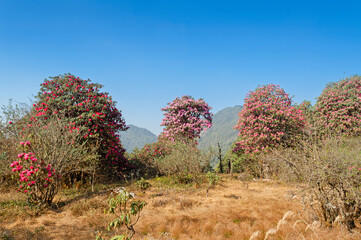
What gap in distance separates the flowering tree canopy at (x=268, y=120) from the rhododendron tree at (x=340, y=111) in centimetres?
225

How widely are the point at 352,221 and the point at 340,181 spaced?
1326 millimetres

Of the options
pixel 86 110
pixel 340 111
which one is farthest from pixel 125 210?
pixel 340 111

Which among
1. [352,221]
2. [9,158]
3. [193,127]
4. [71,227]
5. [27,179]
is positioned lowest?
[71,227]

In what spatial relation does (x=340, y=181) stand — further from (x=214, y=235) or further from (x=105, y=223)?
(x=105, y=223)

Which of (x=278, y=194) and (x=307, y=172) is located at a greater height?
(x=307, y=172)

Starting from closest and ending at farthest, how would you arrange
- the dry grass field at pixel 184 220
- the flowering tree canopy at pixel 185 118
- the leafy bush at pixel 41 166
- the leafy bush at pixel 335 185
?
the leafy bush at pixel 335 185
the dry grass field at pixel 184 220
the leafy bush at pixel 41 166
the flowering tree canopy at pixel 185 118

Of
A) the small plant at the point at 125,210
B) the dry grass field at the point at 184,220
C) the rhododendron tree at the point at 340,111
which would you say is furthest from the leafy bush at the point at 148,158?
the small plant at the point at 125,210

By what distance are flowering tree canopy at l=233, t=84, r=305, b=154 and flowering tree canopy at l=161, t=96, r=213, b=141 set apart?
133 inches

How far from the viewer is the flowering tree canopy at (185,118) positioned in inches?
674

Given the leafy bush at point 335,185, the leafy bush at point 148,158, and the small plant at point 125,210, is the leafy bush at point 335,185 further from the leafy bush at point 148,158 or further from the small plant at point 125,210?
the leafy bush at point 148,158

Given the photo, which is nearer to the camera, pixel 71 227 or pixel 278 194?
pixel 71 227

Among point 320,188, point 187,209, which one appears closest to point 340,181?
point 320,188

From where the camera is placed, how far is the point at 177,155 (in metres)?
11.6

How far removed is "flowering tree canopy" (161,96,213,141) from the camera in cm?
1711
